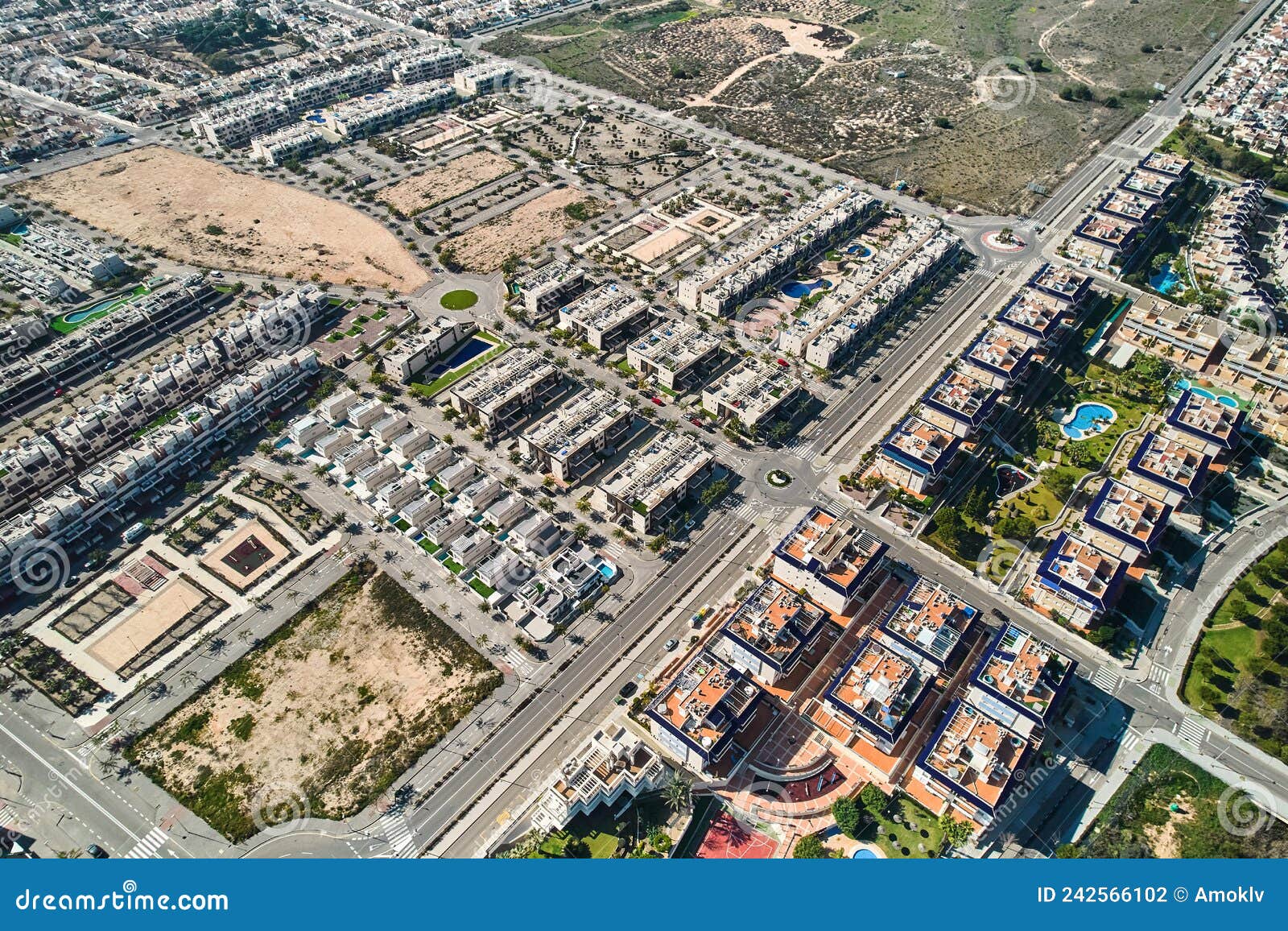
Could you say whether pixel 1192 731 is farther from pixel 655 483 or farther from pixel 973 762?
pixel 655 483

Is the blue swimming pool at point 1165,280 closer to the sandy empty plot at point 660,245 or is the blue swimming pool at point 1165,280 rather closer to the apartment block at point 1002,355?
the apartment block at point 1002,355

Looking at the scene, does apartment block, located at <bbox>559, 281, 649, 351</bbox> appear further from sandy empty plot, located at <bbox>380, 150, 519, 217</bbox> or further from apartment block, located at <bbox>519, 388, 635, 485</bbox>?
sandy empty plot, located at <bbox>380, 150, 519, 217</bbox>

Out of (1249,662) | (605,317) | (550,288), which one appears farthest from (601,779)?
(550,288)

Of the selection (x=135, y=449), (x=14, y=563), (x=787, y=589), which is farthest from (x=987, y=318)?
(x=14, y=563)

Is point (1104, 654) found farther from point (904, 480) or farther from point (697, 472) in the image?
point (697, 472)

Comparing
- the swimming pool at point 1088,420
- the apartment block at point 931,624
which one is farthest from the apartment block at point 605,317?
the swimming pool at point 1088,420

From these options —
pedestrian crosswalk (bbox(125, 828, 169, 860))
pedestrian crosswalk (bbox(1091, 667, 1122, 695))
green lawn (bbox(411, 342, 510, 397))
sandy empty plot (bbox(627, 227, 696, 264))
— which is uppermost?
sandy empty plot (bbox(627, 227, 696, 264))

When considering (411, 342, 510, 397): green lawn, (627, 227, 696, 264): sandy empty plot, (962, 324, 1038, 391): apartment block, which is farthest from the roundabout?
(627, 227, 696, 264): sandy empty plot
